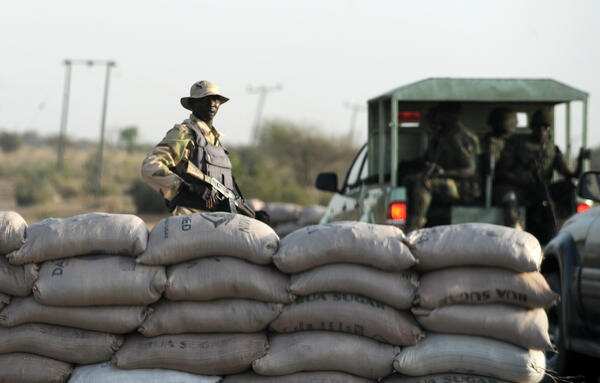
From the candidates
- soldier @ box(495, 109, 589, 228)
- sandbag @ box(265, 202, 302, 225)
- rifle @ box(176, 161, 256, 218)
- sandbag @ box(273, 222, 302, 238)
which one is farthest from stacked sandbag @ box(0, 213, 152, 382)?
sandbag @ box(265, 202, 302, 225)

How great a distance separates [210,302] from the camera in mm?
5672

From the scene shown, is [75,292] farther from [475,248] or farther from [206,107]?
[475,248]

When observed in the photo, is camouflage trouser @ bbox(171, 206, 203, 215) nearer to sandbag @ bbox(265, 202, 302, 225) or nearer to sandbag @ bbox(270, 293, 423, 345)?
sandbag @ bbox(270, 293, 423, 345)

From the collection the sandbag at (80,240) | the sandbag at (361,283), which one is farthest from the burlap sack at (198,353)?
the sandbag at (80,240)

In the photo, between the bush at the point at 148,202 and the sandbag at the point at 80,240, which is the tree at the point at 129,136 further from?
the sandbag at the point at 80,240

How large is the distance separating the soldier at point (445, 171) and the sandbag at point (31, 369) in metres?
4.61

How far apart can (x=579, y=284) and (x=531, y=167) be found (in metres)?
3.61

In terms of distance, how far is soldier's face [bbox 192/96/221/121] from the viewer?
279 inches

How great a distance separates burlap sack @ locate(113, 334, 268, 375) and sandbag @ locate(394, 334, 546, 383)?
29.0 inches

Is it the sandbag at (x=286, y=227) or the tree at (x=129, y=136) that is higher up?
the tree at (x=129, y=136)

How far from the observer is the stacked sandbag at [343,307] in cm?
553

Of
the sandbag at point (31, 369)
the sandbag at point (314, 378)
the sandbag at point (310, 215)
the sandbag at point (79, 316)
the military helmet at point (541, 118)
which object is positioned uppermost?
the military helmet at point (541, 118)

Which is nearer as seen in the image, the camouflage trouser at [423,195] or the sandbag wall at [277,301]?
the sandbag wall at [277,301]

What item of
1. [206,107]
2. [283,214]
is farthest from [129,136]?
[206,107]
